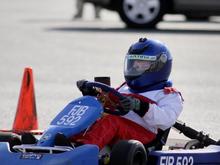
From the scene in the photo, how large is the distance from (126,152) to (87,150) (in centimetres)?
29

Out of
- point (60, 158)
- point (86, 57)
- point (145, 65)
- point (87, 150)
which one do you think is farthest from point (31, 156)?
point (86, 57)

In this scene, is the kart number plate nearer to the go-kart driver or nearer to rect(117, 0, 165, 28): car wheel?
the go-kart driver

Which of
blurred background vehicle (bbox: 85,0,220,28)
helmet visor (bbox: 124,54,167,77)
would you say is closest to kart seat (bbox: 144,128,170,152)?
helmet visor (bbox: 124,54,167,77)

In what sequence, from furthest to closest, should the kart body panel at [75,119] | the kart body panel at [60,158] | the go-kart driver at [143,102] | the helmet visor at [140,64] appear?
1. the helmet visor at [140,64]
2. the go-kart driver at [143,102]
3. the kart body panel at [75,119]
4. the kart body panel at [60,158]

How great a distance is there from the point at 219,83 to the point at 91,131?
677 cm

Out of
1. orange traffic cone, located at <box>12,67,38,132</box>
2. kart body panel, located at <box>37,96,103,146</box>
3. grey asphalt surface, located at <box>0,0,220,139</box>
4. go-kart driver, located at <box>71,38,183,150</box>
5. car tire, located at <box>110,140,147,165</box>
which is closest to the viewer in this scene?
car tire, located at <box>110,140,147,165</box>

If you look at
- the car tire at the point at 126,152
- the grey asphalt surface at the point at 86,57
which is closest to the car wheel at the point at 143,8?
the grey asphalt surface at the point at 86,57

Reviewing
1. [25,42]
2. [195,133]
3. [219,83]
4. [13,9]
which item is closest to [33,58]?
[25,42]

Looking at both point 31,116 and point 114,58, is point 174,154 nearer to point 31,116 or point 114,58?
point 31,116

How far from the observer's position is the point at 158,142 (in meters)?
8.15

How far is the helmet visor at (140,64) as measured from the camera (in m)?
8.17

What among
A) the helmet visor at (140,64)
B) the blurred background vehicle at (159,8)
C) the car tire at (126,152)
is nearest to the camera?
the car tire at (126,152)

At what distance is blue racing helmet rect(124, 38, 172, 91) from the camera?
8180 millimetres

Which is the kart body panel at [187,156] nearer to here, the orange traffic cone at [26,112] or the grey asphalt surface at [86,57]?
the grey asphalt surface at [86,57]
